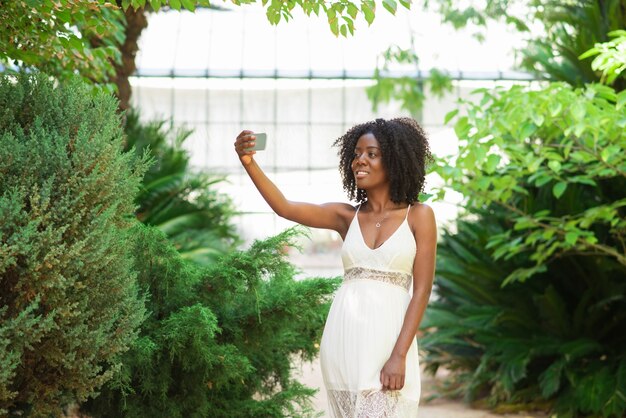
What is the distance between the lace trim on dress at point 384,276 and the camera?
4.11 meters

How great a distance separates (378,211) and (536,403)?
5.83 meters

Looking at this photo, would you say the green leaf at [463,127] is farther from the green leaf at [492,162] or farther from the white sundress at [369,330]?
the white sundress at [369,330]

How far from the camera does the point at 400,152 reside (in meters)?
4.21

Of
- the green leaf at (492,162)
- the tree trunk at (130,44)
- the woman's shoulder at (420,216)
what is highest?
the tree trunk at (130,44)

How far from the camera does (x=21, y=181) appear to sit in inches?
158

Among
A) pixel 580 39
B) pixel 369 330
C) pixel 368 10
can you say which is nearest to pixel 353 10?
pixel 368 10

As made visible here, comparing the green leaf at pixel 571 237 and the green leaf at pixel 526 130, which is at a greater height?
the green leaf at pixel 526 130

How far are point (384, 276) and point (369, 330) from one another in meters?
0.24

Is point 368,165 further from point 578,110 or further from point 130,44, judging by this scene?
point 130,44

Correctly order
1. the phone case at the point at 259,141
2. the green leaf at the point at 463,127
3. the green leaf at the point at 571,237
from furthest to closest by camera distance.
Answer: the green leaf at the point at 571,237 → the green leaf at the point at 463,127 → the phone case at the point at 259,141

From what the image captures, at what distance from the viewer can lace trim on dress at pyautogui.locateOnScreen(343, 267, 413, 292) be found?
4.11m

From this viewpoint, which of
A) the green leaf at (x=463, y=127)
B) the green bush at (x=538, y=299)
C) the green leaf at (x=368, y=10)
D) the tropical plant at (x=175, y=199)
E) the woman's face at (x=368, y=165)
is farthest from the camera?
the tropical plant at (x=175, y=199)

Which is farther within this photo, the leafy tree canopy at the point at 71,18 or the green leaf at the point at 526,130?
the green leaf at the point at 526,130

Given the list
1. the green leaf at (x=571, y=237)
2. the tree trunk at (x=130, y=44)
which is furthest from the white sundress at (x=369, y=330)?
the tree trunk at (x=130, y=44)
